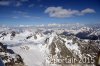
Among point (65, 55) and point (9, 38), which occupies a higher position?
point (9, 38)

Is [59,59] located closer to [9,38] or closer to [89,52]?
[89,52]

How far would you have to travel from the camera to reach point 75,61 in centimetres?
10688

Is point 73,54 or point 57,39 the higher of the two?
point 57,39

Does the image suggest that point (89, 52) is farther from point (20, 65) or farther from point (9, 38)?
point (9, 38)

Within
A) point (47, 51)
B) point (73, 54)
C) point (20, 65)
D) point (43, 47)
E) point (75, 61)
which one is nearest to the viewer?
point (20, 65)

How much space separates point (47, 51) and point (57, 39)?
18772mm

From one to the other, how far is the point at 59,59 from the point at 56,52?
36.3 ft

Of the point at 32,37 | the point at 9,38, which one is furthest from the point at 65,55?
the point at 9,38

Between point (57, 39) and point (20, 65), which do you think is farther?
point (57, 39)

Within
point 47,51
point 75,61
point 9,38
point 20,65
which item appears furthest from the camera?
point 9,38

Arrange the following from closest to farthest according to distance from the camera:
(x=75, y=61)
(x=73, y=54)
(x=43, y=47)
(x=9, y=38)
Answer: (x=75, y=61)
(x=73, y=54)
(x=43, y=47)
(x=9, y=38)

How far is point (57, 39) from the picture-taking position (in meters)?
139

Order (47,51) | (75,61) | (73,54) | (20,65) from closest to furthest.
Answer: (20,65)
(75,61)
(73,54)
(47,51)

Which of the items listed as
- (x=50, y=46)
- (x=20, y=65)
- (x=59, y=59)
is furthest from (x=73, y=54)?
(x=20, y=65)
